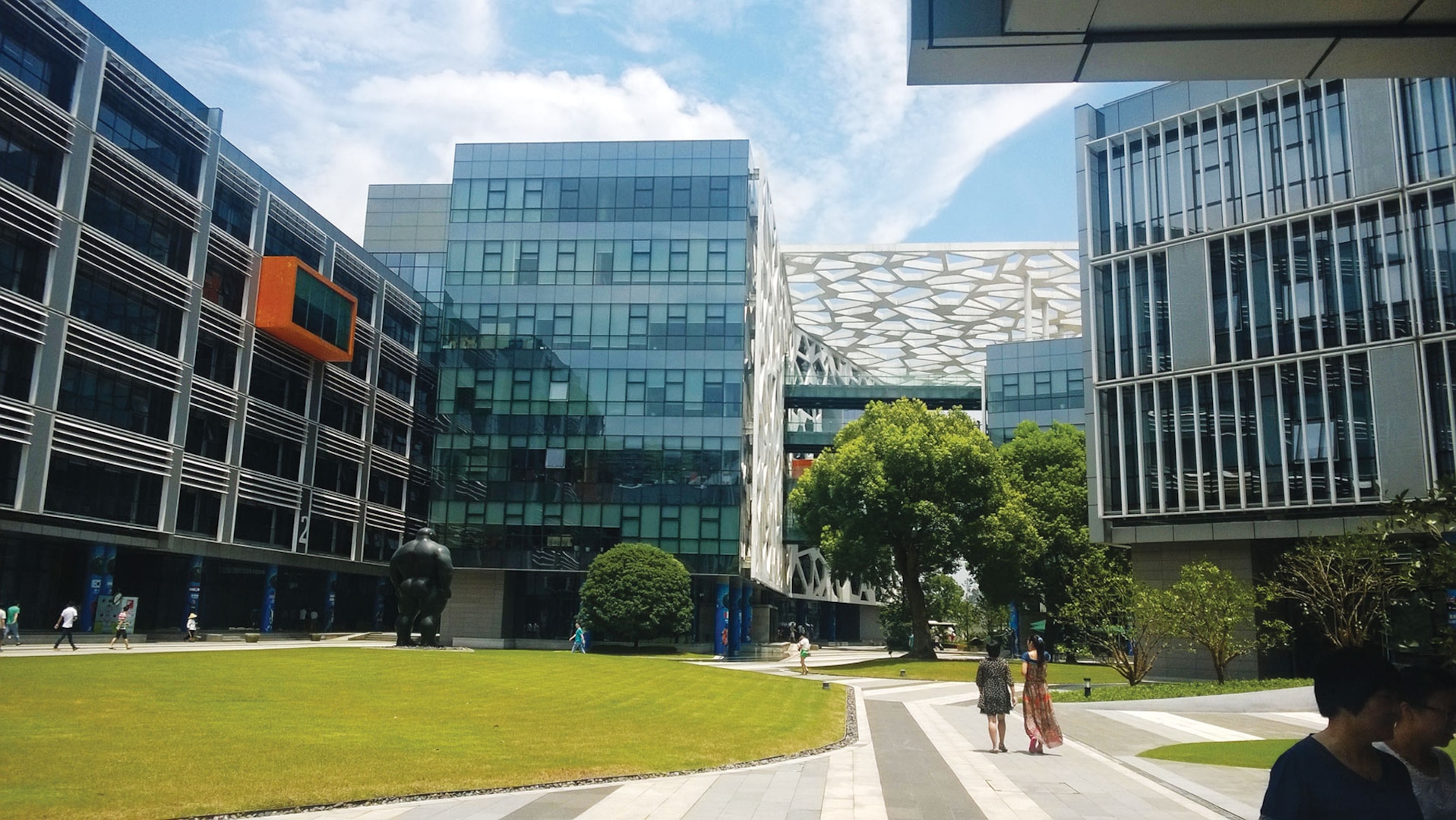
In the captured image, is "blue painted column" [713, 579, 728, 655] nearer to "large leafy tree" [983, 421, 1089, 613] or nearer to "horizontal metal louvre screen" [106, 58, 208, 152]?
"large leafy tree" [983, 421, 1089, 613]

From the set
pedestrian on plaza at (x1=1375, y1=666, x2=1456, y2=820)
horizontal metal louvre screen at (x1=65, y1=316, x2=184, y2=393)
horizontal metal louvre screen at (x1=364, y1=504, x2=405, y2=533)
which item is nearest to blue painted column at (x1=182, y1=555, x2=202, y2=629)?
horizontal metal louvre screen at (x1=65, y1=316, x2=184, y2=393)

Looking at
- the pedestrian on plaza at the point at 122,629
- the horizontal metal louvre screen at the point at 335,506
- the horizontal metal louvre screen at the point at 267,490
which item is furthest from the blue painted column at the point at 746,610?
the pedestrian on plaza at the point at 122,629

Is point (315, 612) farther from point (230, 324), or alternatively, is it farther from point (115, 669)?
point (115, 669)

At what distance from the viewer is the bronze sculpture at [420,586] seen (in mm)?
40781

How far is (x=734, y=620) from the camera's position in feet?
195

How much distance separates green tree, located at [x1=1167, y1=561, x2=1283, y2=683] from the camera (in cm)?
3212

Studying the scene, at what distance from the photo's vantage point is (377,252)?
8531cm

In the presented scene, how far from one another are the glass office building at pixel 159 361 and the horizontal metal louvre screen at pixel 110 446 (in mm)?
70

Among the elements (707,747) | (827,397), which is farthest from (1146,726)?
(827,397)

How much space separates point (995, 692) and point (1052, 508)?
41.5 metres

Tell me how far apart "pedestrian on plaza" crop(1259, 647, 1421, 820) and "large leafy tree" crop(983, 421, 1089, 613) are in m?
50.7

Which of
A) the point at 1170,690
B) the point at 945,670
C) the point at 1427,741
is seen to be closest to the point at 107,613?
the point at 945,670

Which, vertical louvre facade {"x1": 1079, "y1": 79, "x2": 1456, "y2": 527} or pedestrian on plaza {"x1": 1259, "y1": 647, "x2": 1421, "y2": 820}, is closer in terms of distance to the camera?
pedestrian on plaza {"x1": 1259, "y1": 647, "x2": 1421, "y2": 820}

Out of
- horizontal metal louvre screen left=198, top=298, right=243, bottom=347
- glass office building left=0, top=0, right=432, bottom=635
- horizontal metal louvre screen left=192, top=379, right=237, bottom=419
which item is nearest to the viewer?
glass office building left=0, top=0, right=432, bottom=635
